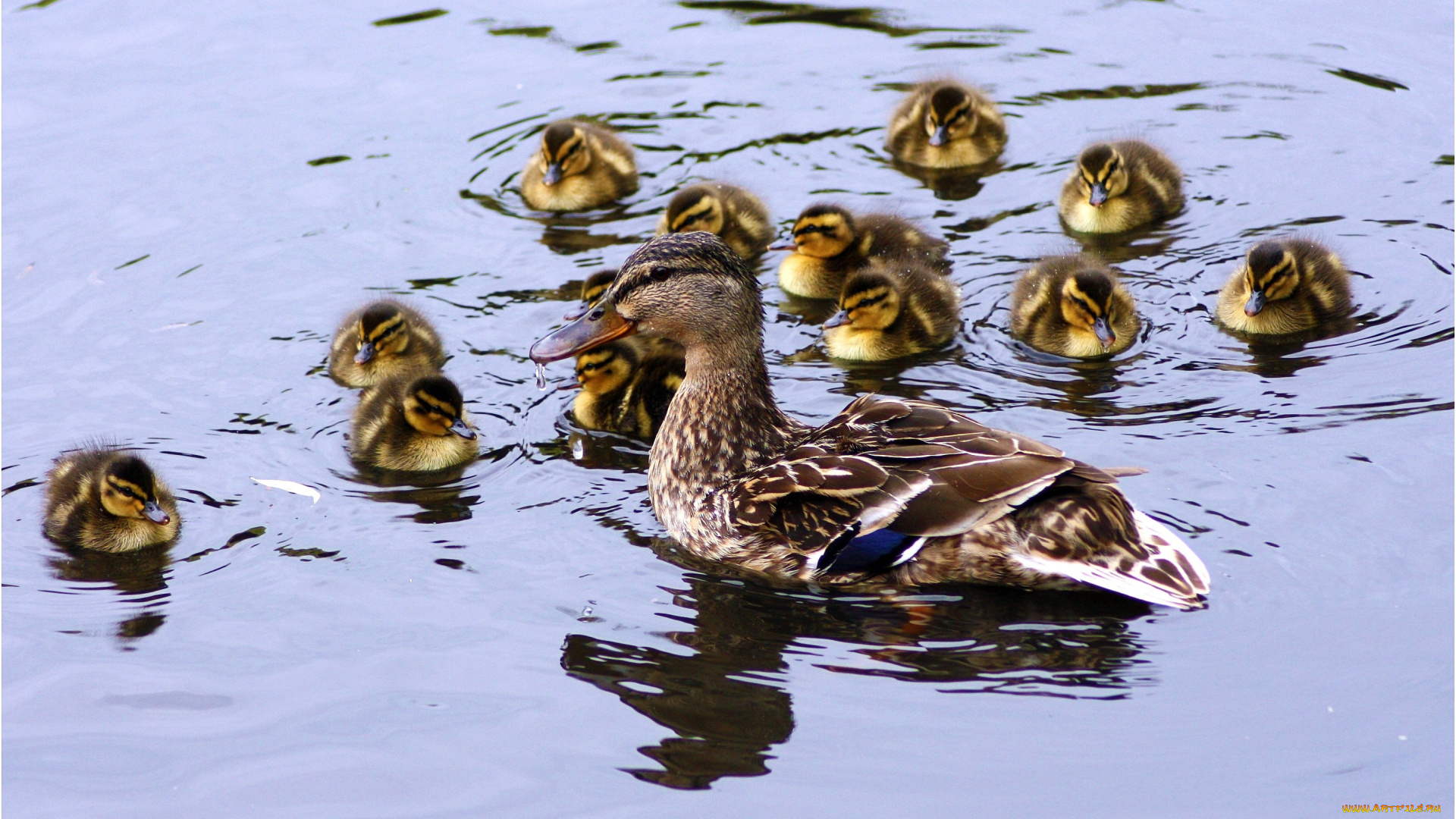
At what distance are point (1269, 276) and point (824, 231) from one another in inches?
64.1

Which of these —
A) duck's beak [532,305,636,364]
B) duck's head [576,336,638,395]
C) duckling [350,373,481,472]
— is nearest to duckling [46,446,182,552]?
duckling [350,373,481,472]

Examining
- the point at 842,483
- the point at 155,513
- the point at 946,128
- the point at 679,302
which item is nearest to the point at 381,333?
the point at 155,513

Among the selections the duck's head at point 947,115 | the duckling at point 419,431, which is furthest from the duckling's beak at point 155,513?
the duck's head at point 947,115

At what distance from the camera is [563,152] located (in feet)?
21.3

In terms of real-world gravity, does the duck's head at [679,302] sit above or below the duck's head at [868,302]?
above

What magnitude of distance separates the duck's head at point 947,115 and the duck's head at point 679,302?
102 inches

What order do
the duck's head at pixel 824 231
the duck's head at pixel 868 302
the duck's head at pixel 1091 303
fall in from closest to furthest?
the duck's head at pixel 1091 303
the duck's head at pixel 868 302
the duck's head at pixel 824 231

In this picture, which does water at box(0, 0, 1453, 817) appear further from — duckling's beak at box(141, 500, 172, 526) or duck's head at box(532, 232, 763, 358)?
duck's head at box(532, 232, 763, 358)

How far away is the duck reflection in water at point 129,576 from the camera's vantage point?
4.06m

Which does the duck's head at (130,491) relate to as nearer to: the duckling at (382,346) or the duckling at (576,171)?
the duckling at (382,346)

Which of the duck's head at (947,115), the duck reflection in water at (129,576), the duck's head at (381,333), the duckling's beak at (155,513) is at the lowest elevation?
the duck reflection in water at (129,576)

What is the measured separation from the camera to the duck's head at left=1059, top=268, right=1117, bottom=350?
205 inches

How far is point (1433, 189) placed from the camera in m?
6.27

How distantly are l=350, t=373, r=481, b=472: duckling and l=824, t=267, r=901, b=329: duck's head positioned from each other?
1371 millimetres
